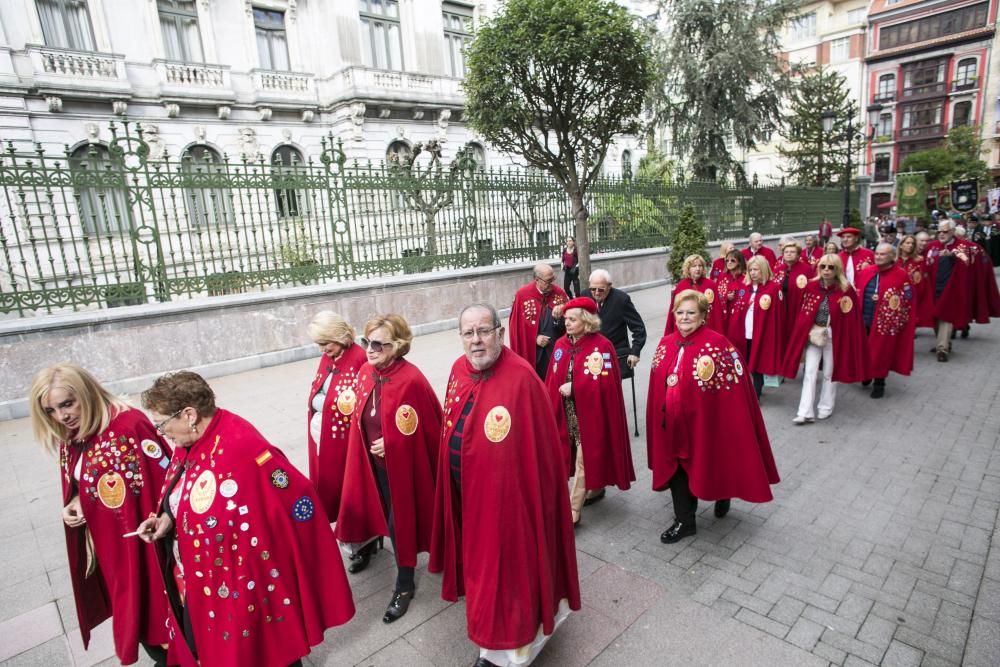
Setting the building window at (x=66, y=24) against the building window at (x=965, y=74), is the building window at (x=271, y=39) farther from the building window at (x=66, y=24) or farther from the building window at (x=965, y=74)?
the building window at (x=965, y=74)

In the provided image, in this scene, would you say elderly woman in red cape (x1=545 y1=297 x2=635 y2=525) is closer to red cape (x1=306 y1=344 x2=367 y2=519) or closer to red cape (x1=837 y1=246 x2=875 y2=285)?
red cape (x1=306 y1=344 x2=367 y2=519)

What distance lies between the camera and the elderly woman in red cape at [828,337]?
20.2 ft

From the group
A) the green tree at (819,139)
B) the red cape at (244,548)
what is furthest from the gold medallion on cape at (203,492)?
the green tree at (819,139)

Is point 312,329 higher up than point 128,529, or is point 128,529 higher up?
point 312,329

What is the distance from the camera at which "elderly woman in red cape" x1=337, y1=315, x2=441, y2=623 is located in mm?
3322

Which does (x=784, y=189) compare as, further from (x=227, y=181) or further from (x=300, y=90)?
(x=227, y=181)

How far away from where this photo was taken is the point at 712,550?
392cm

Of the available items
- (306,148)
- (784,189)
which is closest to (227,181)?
(306,148)

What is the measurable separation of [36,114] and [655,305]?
724 inches

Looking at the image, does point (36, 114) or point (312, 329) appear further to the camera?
point (36, 114)

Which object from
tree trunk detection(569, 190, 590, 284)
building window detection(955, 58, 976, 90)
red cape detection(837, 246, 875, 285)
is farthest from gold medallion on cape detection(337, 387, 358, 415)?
building window detection(955, 58, 976, 90)

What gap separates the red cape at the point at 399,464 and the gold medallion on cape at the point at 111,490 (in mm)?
1204

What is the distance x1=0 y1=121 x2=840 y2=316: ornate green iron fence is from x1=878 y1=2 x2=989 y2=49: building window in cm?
4555

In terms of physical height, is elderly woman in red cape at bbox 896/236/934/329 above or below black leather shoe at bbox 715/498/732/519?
above
